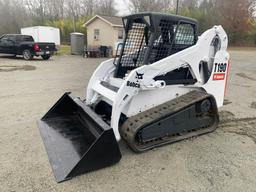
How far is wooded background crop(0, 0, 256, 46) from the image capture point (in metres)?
36.1

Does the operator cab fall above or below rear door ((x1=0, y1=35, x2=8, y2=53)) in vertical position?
above

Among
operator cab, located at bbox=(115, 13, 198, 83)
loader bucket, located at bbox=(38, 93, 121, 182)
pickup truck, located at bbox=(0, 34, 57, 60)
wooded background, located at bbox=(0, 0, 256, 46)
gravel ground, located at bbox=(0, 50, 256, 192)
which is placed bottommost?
gravel ground, located at bbox=(0, 50, 256, 192)

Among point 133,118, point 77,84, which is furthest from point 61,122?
point 77,84

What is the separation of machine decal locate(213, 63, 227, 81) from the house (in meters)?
16.5

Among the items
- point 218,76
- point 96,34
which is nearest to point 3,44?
point 96,34

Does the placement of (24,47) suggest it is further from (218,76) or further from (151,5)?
(151,5)

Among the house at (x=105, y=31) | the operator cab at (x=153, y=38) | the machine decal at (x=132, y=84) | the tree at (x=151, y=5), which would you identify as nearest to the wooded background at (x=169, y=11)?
the tree at (x=151, y=5)

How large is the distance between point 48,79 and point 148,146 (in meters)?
6.92

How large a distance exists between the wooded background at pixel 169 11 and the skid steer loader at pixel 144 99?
28.8m

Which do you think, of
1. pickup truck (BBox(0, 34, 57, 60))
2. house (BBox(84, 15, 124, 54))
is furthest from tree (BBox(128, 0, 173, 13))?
pickup truck (BBox(0, 34, 57, 60))

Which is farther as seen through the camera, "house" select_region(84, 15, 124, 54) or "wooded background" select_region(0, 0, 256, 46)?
"wooded background" select_region(0, 0, 256, 46)

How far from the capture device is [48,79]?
9.50 meters

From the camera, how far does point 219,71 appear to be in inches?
180

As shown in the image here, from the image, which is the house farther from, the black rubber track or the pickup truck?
the black rubber track
